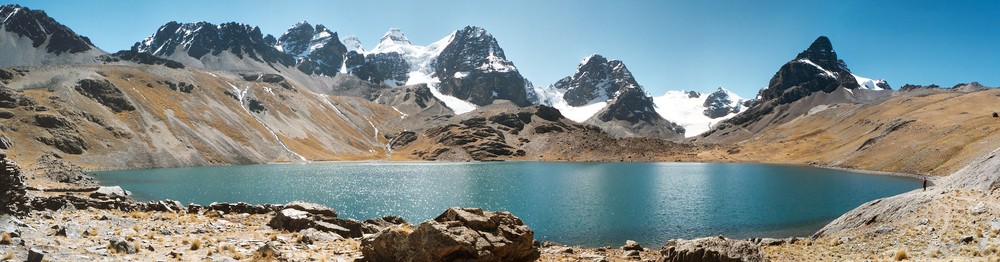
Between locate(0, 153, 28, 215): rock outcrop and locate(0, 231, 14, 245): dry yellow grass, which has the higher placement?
locate(0, 153, 28, 215): rock outcrop

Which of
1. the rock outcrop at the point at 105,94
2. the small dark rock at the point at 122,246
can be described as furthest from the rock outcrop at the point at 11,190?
the rock outcrop at the point at 105,94

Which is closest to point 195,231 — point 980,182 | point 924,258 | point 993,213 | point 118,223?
point 118,223

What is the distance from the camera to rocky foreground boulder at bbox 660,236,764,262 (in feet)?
70.3

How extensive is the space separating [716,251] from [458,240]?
11294 millimetres

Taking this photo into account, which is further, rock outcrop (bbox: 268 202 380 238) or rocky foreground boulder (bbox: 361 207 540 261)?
rock outcrop (bbox: 268 202 380 238)

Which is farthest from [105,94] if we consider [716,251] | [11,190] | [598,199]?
[716,251]

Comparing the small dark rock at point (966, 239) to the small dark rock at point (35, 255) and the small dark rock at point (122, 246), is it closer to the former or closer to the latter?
the small dark rock at point (122, 246)

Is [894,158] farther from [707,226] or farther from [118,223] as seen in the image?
[118,223]

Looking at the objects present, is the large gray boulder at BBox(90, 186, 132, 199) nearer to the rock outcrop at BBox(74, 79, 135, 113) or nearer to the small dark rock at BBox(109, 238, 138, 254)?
the small dark rock at BBox(109, 238, 138, 254)

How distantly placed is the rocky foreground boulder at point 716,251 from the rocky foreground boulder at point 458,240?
6.94 metres

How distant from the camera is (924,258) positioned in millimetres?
23031

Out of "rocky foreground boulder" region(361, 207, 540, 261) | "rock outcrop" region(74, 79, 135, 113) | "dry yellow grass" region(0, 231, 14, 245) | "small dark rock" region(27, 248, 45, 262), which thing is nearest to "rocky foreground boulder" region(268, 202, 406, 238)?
"rocky foreground boulder" region(361, 207, 540, 261)

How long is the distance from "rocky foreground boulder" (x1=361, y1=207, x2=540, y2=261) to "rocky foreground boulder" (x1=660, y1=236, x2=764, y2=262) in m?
6.94

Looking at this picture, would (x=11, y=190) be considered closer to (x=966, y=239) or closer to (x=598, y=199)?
(x=966, y=239)
